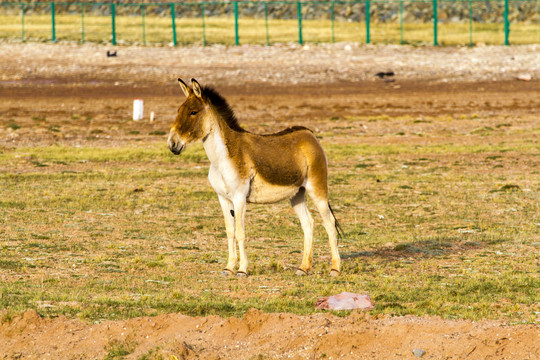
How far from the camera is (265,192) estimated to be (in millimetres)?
12789

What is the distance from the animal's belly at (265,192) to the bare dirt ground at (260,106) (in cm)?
245

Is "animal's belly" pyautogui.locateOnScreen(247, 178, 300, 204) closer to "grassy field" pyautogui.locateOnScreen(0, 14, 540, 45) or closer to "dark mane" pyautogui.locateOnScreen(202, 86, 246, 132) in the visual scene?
"dark mane" pyautogui.locateOnScreen(202, 86, 246, 132)

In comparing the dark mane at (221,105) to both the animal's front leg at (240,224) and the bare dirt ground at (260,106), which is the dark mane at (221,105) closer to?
the animal's front leg at (240,224)

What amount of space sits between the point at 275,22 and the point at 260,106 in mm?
30603

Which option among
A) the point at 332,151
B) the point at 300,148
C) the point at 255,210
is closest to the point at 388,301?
the point at 300,148

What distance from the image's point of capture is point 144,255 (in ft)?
48.4

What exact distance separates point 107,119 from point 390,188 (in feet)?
55.9

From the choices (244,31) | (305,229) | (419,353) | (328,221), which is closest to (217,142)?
(305,229)

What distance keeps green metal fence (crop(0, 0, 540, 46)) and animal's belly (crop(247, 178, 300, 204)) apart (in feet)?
155

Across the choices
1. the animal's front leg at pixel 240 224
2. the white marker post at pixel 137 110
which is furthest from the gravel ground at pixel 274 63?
the animal's front leg at pixel 240 224

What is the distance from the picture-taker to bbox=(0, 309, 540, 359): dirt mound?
9.80 meters

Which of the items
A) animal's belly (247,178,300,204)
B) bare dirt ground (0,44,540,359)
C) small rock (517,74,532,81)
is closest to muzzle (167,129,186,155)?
animal's belly (247,178,300,204)

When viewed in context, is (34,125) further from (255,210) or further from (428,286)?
(428,286)

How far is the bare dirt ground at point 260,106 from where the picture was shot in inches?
393
